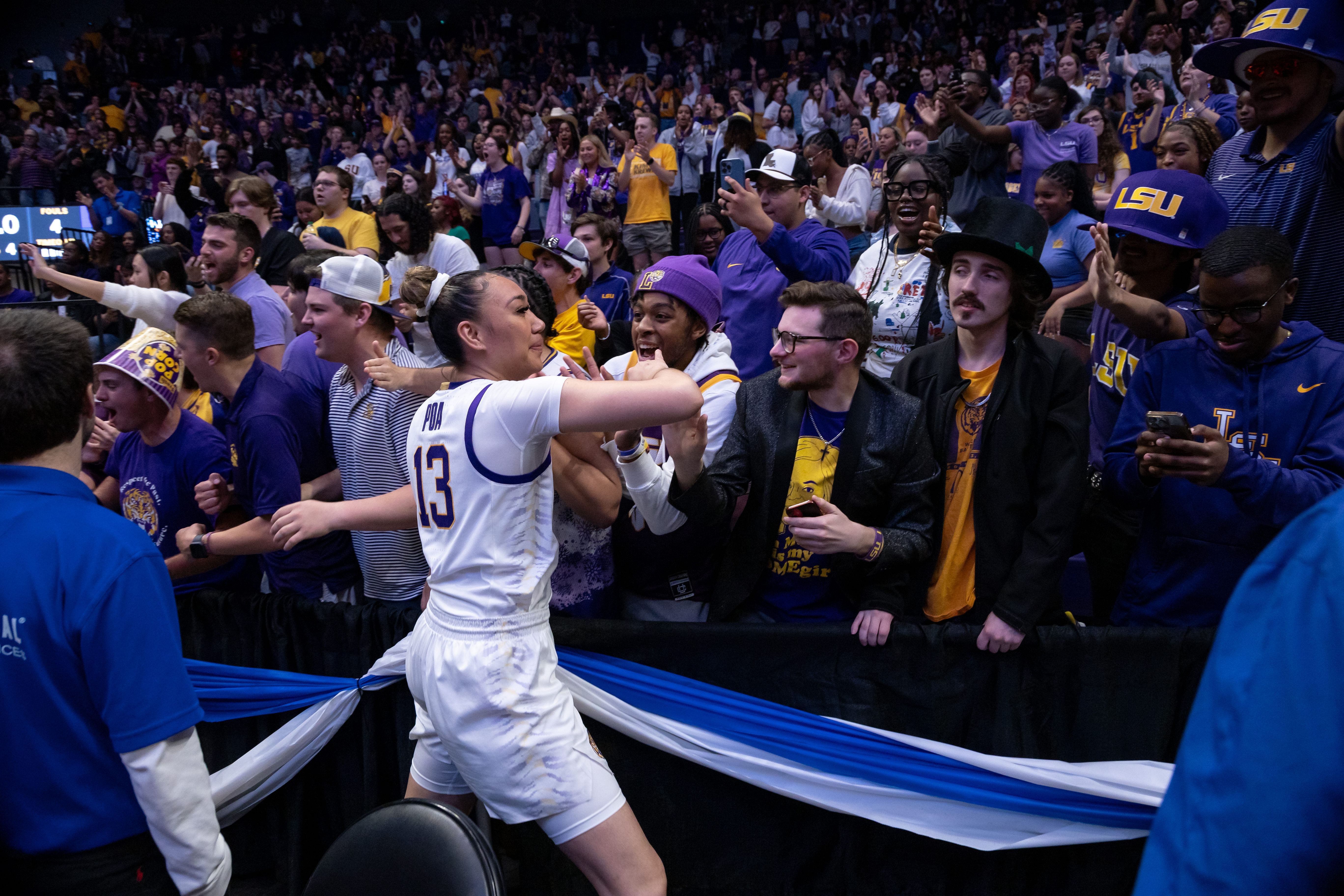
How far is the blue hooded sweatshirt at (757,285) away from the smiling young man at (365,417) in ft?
6.48

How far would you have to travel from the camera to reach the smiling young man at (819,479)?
9.23 feet

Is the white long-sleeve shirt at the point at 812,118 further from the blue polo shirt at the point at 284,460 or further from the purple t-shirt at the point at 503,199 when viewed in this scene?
the blue polo shirt at the point at 284,460

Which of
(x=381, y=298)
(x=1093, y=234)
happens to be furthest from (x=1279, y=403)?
(x=381, y=298)

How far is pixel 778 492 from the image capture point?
2926 mm

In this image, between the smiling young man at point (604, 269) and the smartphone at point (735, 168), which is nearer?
the smiling young man at point (604, 269)

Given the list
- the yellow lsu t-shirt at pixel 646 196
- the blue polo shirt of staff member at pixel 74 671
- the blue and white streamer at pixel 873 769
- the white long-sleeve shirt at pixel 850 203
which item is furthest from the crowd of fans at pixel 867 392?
the yellow lsu t-shirt at pixel 646 196

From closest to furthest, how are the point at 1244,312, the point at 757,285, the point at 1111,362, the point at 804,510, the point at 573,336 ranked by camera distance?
the point at 804,510, the point at 1244,312, the point at 1111,362, the point at 757,285, the point at 573,336

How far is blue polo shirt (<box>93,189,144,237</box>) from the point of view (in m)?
13.6

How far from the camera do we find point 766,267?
4852mm

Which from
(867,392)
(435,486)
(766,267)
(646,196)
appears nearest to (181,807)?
(435,486)

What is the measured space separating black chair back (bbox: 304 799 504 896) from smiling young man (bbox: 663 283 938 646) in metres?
1.25

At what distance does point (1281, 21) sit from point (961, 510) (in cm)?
207

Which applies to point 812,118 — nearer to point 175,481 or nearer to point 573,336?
point 573,336

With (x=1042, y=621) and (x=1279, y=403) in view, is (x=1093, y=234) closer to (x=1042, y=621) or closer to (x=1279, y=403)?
(x=1279, y=403)
